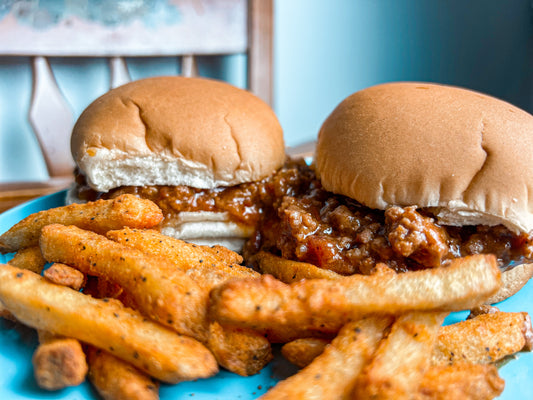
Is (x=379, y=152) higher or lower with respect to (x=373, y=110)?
lower

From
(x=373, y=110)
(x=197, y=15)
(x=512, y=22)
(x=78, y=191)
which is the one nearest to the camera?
(x=373, y=110)

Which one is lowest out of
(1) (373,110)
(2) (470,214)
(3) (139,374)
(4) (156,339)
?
(3) (139,374)

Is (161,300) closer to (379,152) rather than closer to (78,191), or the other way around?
(379,152)

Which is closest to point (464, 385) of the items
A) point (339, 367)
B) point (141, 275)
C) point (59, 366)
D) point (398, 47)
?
point (339, 367)

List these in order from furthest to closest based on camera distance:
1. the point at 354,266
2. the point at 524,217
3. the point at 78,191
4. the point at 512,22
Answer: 1. the point at 512,22
2. the point at 78,191
3. the point at 354,266
4. the point at 524,217

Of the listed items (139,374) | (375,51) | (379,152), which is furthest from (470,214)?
(375,51)

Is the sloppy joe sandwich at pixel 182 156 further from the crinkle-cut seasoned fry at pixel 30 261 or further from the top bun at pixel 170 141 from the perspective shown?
the crinkle-cut seasoned fry at pixel 30 261

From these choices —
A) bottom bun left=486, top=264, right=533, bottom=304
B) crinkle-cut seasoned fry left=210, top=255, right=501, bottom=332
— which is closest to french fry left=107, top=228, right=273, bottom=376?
crinkle-cut seasoned fry left=210, top=255, right=501, bottom=332

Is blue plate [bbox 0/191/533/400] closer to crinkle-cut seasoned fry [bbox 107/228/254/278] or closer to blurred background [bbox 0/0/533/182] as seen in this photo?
crinkle-cut seasoned fry [bbox 107/228/254/278]

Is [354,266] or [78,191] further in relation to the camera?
[78,191]

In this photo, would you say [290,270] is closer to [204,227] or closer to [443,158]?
[204,227]
